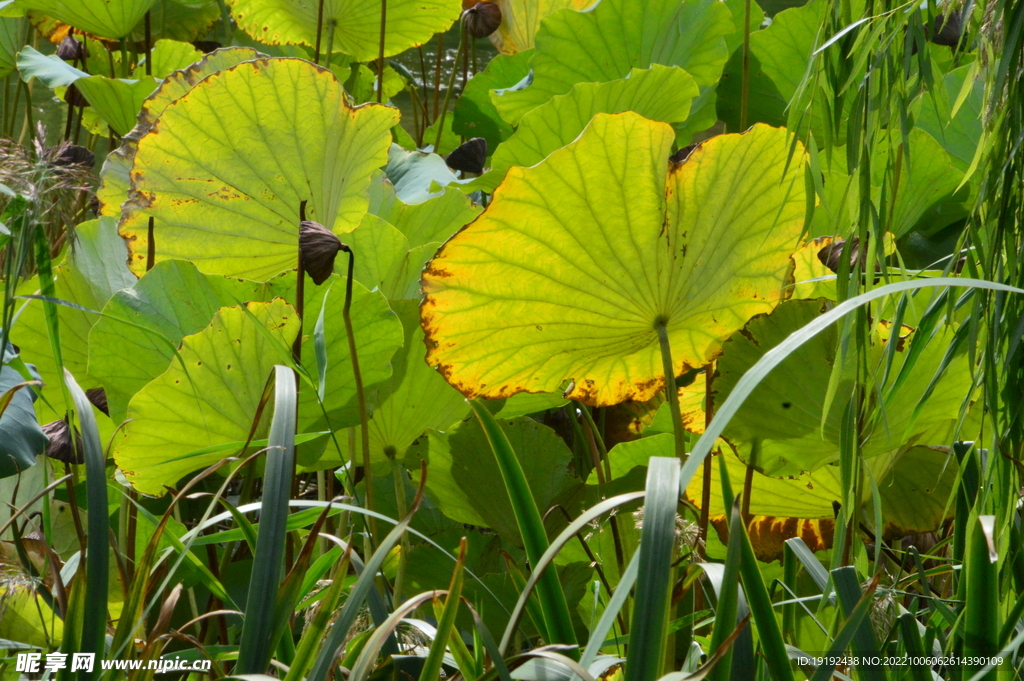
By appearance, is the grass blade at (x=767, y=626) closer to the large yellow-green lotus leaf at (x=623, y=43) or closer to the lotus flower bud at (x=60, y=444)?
the lotus flower bud at (x=60, y=444)

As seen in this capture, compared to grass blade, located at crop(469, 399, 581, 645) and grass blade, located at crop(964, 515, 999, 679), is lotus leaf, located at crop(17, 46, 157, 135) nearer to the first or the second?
grass blade, located at crop(469, 399, 581, 645)

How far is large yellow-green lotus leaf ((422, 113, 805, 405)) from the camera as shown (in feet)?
2.00

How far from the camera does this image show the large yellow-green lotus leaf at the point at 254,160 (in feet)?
2.58

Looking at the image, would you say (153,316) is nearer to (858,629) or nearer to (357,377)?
(357,377)

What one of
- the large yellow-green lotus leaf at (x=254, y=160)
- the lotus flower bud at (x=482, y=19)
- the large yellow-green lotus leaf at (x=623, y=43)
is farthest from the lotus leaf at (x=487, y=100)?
the large yellow-green lotus leaf at (x=254, y=160)

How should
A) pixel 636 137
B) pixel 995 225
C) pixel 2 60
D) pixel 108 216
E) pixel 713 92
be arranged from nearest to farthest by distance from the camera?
1. pixel 995 225
2. pixel 636 137
3. pixel 108 216
4. pixel 713 92
5. pixel 2 60

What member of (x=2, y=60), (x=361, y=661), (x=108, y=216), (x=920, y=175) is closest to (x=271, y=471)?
(x=361, y=661)

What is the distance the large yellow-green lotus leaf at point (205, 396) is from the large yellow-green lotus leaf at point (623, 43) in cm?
54

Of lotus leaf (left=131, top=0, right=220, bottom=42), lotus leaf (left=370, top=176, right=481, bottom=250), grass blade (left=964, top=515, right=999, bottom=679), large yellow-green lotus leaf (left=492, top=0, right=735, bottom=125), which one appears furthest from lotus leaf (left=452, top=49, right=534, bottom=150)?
grass blade (left=964, top=515, right=999, bottom=679)

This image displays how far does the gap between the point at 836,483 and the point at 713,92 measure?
637mm

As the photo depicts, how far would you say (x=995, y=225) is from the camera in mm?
375

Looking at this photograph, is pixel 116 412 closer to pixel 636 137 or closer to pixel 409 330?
pixel 409 330

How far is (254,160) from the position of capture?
808 millimetres

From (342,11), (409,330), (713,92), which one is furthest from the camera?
(342,11)
